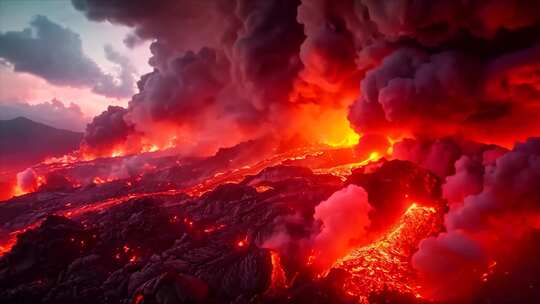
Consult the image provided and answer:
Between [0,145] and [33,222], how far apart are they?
3729 inches

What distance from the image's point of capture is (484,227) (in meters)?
28.8

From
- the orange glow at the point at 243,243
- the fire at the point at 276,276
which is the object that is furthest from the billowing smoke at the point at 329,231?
the fire at the point at 276,276

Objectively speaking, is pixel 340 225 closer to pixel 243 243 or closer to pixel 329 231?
pixel 329 231

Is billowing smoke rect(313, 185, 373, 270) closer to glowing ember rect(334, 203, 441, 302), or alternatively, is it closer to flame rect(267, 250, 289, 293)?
glowing ember rect(334, 203, 441, 302)

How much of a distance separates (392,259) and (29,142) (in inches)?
5428

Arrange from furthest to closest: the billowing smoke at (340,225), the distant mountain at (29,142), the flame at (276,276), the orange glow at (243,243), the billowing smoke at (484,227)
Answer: the distant mountain at (29,142) < the orange glow at (243,243) < the billowing smoke at (340,225) < the flame at (276,276) < the billowing smoke at (484,227)

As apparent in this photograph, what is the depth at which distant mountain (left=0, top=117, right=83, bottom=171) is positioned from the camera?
13068cm

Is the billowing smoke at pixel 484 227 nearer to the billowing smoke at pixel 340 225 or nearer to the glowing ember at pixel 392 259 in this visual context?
the glowing ember at pixel 392 259

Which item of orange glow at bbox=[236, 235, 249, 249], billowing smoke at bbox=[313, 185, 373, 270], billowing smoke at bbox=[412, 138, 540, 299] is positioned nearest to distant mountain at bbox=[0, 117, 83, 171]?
orange glow at bbox=[236, 235, 249, 249]

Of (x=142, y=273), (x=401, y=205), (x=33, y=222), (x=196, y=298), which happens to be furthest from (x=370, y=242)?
(x=33, y=222)

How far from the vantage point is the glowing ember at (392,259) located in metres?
28.9

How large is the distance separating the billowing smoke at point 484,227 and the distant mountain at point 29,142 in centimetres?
12588

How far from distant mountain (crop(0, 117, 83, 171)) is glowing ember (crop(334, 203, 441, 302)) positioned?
120511 mm

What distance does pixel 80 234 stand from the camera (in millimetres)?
39031
